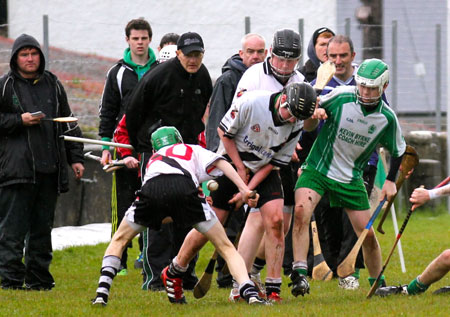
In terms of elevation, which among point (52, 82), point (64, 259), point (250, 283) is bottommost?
point (64, 259)

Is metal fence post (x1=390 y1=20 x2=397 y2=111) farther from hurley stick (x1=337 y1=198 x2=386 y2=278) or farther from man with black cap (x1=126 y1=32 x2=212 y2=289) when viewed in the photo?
hurley stick (x1=337 y1=198 x2=386 y2=278)

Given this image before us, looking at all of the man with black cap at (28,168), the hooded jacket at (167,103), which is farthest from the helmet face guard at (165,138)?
the man with black cap at (28,168)

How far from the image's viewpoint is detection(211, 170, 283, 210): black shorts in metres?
8.83

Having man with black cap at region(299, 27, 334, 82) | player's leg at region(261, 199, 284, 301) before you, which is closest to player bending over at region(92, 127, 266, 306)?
player's leg at region(261, 199, 284, 301)

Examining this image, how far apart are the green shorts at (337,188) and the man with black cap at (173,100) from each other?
132 cm

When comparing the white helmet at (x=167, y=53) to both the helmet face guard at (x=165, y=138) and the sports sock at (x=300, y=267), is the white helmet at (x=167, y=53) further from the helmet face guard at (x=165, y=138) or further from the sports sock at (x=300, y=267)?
the sports sock at (x=300, y=267)

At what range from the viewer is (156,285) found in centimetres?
1005

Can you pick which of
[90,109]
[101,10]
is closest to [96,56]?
[90,109]

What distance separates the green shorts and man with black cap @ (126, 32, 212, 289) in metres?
1.32

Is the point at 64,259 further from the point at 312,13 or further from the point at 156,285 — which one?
the point at 312,13

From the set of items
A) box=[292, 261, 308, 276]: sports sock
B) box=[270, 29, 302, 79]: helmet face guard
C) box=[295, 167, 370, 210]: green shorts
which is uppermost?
box=[270, 29, 302, 79]: helmet face guard

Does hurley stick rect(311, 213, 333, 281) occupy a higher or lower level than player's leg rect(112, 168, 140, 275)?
lower

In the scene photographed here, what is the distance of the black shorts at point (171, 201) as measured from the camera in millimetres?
8367

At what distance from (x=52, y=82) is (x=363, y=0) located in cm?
1028
